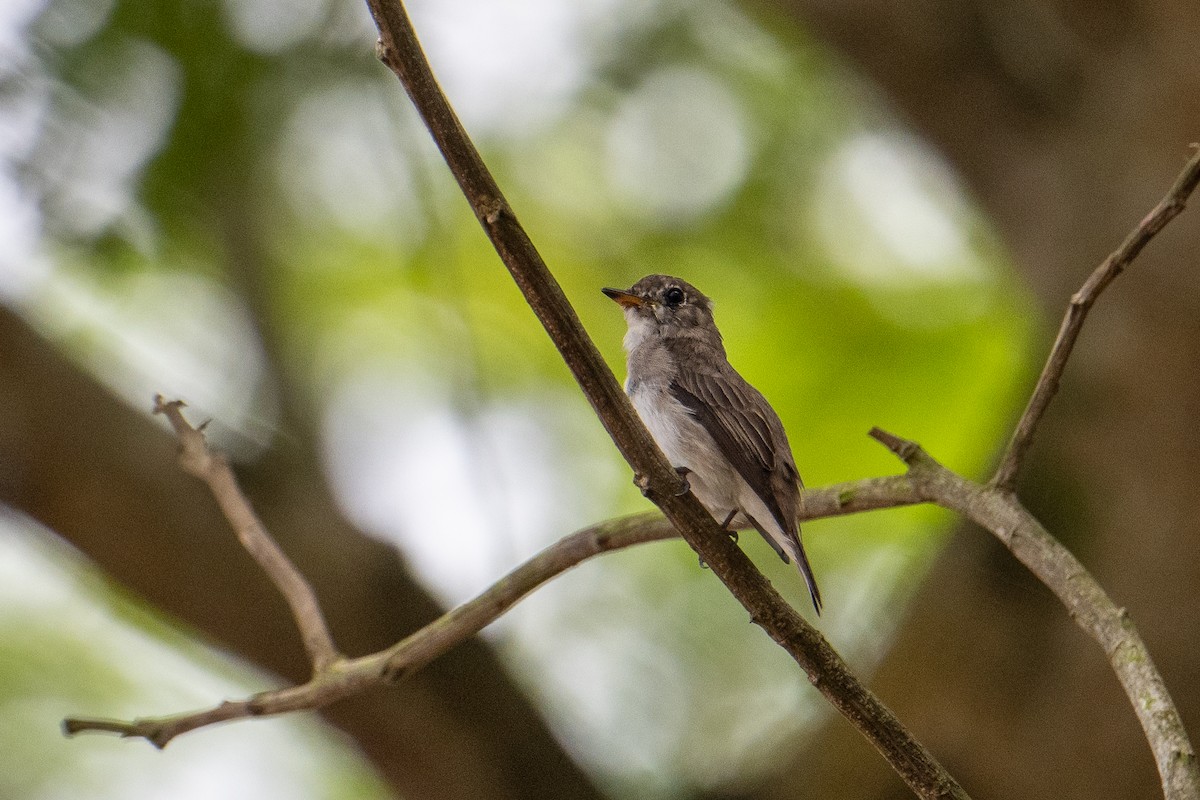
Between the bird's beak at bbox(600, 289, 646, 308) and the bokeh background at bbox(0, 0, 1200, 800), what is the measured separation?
1.00m

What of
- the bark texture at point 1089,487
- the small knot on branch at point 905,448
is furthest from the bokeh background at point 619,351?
the small knot on branch at point 905,448

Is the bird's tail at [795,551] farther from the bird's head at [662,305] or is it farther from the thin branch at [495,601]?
the bird's head at [662,305]

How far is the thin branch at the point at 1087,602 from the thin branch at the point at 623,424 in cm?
41

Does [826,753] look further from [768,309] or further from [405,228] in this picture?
[405,228]

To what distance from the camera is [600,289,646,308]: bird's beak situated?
4355mm

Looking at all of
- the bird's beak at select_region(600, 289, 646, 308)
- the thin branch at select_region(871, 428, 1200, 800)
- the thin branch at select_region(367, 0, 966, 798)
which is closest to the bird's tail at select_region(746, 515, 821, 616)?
the thin branch at select_region(871, 428, 1200, 800)

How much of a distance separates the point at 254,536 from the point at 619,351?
8.37 feet

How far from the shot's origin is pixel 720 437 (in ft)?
12.2

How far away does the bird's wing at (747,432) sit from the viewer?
3578 mm

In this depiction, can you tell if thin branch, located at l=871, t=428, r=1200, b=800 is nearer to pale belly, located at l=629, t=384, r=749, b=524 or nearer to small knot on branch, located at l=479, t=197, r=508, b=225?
pale belly, located at l=629, t=384, r=749, b=524

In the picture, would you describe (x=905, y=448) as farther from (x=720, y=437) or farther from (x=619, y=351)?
(x=619, y=351)

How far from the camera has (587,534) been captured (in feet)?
10.8

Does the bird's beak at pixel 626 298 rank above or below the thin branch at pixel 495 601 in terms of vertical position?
above

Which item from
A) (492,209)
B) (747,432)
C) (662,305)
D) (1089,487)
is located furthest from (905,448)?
(1089,487)
